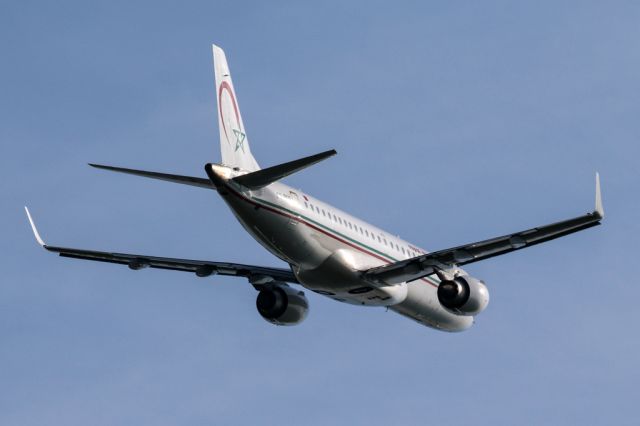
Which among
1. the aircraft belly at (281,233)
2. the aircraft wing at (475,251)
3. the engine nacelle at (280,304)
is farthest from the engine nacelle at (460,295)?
the engine nacelle at (280,304)

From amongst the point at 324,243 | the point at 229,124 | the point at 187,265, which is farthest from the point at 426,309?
the point at 229,124

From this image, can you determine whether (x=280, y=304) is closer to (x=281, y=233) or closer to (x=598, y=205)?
(x=281, y=233)

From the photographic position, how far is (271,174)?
5044cm

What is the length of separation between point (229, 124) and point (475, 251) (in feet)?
38.1

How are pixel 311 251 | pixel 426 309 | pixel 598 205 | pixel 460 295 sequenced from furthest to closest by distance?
pixel 426 309 < pixel 460 295 < pixel 311 251 < pixel 598 205

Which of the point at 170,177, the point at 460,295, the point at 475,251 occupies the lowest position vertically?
the point at 170,177

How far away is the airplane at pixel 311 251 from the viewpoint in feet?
170

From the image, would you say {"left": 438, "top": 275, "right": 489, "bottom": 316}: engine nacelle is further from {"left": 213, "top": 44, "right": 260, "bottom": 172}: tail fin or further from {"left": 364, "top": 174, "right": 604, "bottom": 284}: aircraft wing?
{"left": 213, "top": 44, "right": 260, "bottom": 172}: tail fin

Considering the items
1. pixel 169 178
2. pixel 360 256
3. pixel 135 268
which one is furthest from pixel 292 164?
Answer: pixel 135 268

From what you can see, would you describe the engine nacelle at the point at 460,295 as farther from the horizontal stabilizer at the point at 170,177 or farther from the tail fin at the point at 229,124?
the horizontal stabilizer at the point at 170,177

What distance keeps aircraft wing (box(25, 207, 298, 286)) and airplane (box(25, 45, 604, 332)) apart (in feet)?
0.15

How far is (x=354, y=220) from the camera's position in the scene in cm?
5828

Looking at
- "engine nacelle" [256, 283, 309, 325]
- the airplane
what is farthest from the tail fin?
"engine nacelle" [256, 283, 309, 325]

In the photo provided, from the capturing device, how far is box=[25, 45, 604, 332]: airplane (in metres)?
51.8
